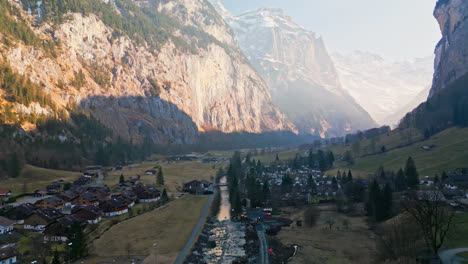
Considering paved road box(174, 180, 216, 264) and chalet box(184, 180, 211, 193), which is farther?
chalet box(184, 180, 211, 193)

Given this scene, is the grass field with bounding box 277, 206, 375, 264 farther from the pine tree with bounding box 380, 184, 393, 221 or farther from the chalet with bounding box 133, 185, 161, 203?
the chalet with bounding box 133, 185, 161, 203

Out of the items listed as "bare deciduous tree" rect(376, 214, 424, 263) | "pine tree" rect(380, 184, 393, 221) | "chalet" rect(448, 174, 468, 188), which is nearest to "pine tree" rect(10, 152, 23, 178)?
"pine tree" rect(380, 184, 393, 221)

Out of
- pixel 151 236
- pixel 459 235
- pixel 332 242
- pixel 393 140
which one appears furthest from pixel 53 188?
pixel 393 140

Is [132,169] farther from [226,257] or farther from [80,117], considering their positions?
[226,257]

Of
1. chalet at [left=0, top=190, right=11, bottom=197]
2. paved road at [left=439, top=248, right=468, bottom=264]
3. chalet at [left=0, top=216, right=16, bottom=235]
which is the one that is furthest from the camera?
chalet at [left=0, top=190, right=11, bottom=197]

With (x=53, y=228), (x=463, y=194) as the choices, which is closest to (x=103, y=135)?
(x=53, y=228)

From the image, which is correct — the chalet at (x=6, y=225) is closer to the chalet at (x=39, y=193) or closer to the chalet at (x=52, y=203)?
the chalet at (x=52, y=203)

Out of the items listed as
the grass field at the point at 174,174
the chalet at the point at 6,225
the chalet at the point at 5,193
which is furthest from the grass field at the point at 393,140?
the chalet at the point at 6,225

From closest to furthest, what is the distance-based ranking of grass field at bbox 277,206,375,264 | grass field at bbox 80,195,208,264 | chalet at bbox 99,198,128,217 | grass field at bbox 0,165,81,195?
grass field at bbox 277,206,375,264 < grass field at bbox 80,195,208,264 < chalet at bbox 99,198,128,217 < grass field at bbox 0,165,81,195
